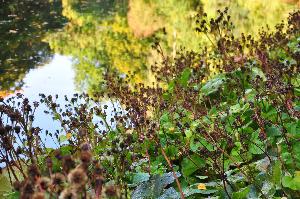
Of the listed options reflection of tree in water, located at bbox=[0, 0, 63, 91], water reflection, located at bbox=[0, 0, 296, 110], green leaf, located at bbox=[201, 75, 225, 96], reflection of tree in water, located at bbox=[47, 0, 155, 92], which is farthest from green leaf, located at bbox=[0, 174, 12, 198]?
reflection of tree in water, located at bbox=[0, 0, 63, 91]

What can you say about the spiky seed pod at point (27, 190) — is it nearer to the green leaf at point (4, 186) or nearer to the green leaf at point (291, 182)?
the green leaf at point (291, 182)

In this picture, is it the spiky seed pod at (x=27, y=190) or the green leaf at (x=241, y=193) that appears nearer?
the spiky seed pod at (x=27, y=190)

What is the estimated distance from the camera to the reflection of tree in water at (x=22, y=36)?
14897mm

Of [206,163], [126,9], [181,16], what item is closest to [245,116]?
[206,163]

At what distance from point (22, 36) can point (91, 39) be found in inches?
127

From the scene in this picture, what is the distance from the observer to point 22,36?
68.2 feet

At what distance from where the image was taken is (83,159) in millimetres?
1422

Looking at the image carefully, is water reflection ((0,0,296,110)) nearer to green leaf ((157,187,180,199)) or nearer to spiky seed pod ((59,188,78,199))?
green leaf ((157,187,180,199))

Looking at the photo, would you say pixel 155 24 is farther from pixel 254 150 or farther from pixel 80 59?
pixel 254 150

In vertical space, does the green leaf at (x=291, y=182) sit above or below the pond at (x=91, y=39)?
below

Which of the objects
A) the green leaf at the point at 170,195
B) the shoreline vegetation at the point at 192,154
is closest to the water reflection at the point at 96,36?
the shoreline vegetation at the point at 192,154

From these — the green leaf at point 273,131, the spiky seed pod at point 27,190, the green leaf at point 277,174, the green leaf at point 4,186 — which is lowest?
the green leaf at point 277,174

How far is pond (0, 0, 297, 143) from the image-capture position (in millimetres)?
13820

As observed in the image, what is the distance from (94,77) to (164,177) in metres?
12.2
